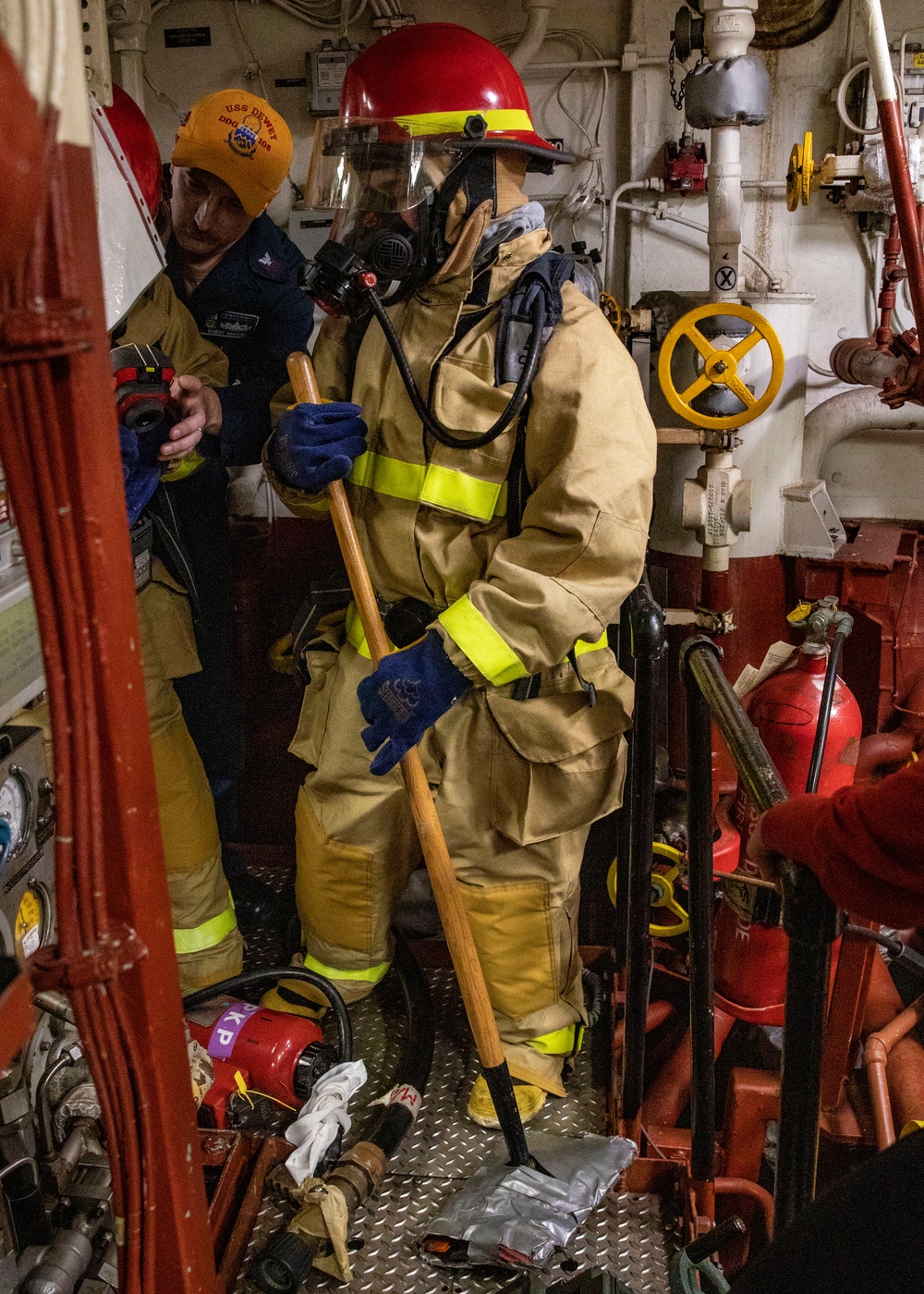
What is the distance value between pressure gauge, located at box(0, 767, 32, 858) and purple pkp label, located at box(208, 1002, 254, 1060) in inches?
39.5

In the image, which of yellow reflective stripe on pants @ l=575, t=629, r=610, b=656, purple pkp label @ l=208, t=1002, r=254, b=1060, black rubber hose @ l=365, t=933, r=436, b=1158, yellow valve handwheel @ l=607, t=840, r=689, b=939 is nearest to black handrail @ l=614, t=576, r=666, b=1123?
yellow reflective stripe on pants @ l=575, t=629, r=610, b=656

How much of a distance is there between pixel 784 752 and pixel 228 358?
1.77 metres

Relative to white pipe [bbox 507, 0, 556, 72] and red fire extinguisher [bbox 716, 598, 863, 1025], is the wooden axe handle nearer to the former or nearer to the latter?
red fire extinguisher [bbox 716, 598, 863, 1025]

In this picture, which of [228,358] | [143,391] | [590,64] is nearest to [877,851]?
[143,391]

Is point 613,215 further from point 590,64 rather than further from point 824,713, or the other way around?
point 824,713

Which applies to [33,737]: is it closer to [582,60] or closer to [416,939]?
[416,939]

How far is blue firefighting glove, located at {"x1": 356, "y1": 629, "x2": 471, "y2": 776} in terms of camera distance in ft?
6.09

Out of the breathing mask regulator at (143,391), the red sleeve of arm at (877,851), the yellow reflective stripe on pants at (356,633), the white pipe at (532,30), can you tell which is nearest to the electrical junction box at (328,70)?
the white pipe at (532,30)

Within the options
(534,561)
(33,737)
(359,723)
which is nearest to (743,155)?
(534,561)

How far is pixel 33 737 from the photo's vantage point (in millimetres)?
1417

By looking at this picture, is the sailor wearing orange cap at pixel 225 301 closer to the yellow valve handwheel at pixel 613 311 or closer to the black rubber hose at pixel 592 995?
the yellow valve handwheel at pixel 613 311

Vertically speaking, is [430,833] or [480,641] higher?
[480,641]

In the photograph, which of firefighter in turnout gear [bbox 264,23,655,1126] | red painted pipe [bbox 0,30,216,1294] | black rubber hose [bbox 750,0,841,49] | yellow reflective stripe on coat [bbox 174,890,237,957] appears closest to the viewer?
red painted pipe [bbox 0,30,216,1294]

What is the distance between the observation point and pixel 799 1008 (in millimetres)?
1079
